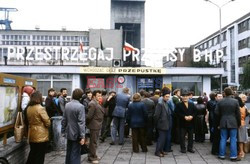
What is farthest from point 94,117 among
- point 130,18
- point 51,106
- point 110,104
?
point 130,18

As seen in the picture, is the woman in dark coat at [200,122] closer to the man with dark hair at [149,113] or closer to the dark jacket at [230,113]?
the man with dark hair at [149,113]

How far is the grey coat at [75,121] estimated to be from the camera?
6.75 m

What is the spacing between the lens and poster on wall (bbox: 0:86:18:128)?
254 inches

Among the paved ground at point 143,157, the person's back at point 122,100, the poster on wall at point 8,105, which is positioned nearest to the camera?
the poster on wall at point 8,105

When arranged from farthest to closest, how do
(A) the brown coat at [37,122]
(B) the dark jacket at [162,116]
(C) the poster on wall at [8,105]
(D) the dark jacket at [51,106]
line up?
(D) the dark jacket at [51,106], (B) the dark jacket at [162,116], (A) the brown coat at [37,122], (C) the poster on wall at [8,105]

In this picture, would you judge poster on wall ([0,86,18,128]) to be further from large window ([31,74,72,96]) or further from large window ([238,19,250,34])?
large window ([238,19,250,34])

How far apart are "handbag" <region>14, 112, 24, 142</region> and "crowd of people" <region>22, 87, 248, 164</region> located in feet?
0.63

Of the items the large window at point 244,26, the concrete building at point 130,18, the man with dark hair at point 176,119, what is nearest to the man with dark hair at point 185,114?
the man with dark hair at point 176,119

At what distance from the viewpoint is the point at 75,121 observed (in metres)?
6.86

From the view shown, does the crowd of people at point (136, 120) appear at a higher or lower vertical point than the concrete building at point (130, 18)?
lower

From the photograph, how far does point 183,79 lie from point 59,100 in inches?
636

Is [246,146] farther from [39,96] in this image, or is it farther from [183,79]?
[183,79]

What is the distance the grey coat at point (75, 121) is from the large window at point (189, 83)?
61.9 feet

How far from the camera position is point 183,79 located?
2520 centimetres
